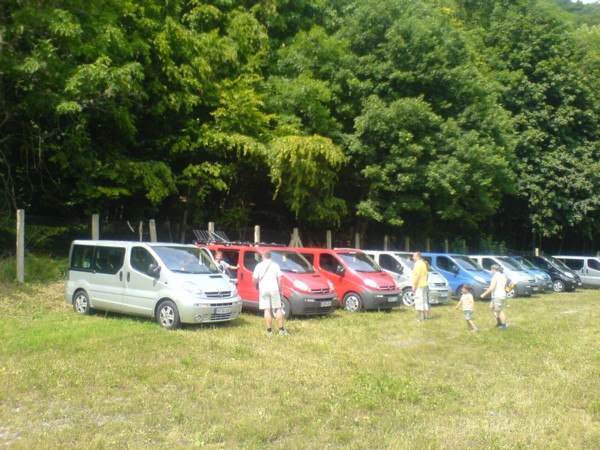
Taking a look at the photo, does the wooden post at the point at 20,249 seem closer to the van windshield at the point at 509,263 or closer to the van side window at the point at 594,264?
the van windshield at the point at 509,263

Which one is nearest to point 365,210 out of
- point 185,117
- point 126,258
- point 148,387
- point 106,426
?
point 185,117

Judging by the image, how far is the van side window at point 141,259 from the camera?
1355 centimetres

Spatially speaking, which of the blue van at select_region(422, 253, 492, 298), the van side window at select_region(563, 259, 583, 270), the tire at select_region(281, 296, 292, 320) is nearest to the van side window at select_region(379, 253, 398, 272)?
the blue van at select_region(422, 253, 492, 298)

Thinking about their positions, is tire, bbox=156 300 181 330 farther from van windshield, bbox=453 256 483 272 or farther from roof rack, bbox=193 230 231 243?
van windshield, bbox=453 256 483 272

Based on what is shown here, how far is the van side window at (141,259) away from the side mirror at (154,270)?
0.47 feet

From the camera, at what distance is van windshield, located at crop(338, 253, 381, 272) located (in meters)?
17.7

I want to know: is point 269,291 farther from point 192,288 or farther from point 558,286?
point 558,286

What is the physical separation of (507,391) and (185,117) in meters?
15.4

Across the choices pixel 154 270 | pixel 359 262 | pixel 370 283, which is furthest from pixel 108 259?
pixel 359 262

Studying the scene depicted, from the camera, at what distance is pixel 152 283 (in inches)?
520

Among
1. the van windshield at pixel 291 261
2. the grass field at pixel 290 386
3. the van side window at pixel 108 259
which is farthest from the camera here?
the van windshield at pixel 291 261

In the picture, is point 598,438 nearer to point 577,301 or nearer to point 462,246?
point 577,301

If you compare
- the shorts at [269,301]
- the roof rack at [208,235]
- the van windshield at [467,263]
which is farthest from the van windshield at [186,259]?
the van windshield at [467,263]

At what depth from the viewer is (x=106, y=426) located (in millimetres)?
6770
